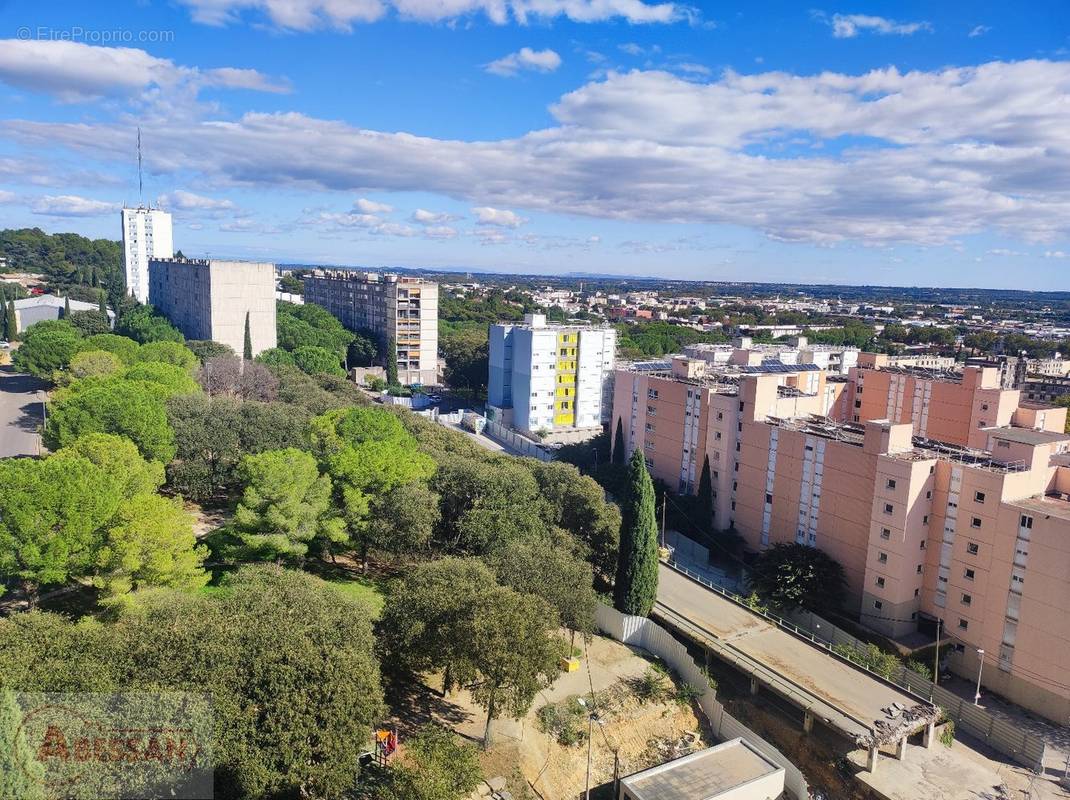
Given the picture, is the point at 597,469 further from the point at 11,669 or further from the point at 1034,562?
the point at 11,669

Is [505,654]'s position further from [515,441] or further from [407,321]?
[407,321]

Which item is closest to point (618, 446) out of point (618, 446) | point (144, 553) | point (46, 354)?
point (618, 446)

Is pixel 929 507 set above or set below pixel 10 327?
below

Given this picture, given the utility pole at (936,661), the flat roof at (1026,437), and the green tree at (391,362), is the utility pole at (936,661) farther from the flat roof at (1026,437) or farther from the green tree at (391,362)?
the green tree at (391,362)

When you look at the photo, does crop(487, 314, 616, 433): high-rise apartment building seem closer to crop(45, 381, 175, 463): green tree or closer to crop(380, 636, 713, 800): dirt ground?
crop(45, 381, 175, 463): green tree

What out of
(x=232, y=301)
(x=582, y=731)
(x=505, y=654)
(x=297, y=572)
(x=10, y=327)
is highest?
(x=232, y=301)

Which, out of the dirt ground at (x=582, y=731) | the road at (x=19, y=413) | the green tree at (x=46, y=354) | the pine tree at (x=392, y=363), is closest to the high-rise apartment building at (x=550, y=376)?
the pine tree at (x=392, y=363)

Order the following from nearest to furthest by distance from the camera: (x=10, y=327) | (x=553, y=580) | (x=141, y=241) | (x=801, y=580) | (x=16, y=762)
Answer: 1. (x=16, y=762)
2. (x=553, y=580)
3. (x=801, y=580)
4. (x=10, y=327)
5. (x=141, y=241)

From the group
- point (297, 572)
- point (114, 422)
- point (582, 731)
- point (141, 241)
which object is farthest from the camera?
point (141, 241)
